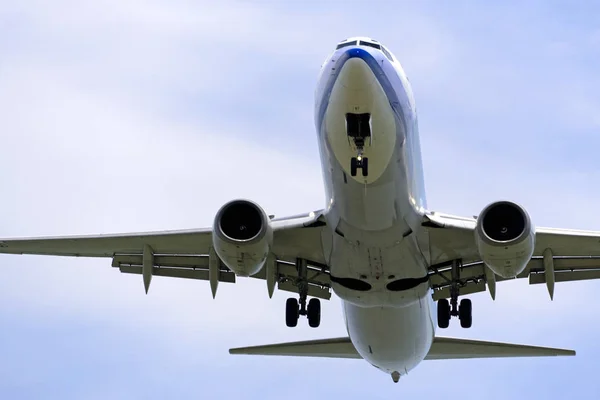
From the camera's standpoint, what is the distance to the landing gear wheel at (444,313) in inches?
1037

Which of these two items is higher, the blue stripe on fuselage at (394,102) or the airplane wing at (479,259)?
the blue stripe on fuselage at (394,102)

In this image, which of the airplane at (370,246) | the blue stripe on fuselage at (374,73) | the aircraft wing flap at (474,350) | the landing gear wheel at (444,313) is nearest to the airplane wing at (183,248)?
the airplane at (370,246)

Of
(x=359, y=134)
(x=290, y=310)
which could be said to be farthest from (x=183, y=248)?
(x=359, y=134)

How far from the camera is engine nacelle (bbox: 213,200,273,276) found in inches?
826

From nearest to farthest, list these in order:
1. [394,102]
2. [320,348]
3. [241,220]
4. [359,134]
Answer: [359,134] → [394,102] → [241,220] → [320,348]

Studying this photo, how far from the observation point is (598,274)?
2577 cm

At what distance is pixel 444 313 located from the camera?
2634 centimetres

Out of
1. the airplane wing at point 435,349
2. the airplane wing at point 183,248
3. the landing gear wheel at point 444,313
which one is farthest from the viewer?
the airplane wing at point 435,349

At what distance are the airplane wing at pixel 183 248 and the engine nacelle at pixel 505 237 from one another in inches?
143

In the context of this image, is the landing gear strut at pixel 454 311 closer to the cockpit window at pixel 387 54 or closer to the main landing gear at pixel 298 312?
the main landing gear at pixel 298 312

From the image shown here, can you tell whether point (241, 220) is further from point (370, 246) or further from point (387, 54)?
point (387, 54)

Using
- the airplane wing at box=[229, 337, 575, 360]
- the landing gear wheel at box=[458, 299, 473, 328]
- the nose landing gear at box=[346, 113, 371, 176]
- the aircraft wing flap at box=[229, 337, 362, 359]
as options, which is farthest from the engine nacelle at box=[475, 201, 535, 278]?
the aircraft wing flap at box=[229, 337, 362, 359]

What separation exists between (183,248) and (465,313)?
24.1 feet

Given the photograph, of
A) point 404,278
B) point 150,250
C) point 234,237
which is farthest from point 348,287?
point 150,250
